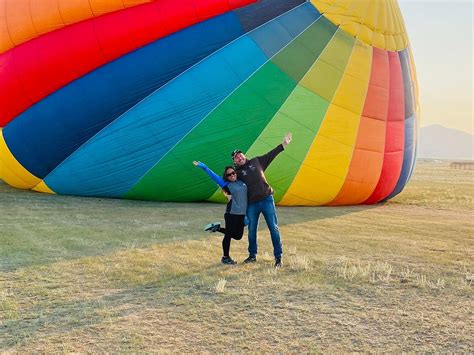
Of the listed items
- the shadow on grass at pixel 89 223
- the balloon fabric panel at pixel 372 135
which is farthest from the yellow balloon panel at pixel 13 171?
the balloon fabric panel at pixel 372 135

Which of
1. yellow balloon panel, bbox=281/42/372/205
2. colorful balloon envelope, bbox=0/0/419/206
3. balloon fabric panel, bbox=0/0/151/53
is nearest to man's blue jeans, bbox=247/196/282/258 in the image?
colorful balloon envelope, bbox=0/0/419/206

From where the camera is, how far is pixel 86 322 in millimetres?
3719

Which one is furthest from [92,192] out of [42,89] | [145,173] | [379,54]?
[379,54]

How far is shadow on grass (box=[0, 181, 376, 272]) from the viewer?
6062 mm

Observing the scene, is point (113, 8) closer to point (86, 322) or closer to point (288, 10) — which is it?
point (288, 10)

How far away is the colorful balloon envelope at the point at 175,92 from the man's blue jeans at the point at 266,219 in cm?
424

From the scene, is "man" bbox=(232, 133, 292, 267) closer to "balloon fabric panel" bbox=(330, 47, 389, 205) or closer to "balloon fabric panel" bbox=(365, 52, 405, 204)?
"balloon fabric panel" bbox=(330, 47, 389, 205)

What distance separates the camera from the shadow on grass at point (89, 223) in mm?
6062

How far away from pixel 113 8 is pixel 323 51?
196 inches

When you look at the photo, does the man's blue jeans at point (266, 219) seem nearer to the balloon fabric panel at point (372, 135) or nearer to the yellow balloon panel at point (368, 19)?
the balloon fabric panel at point (372, 135)

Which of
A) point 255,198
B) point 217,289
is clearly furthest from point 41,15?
point 217,289

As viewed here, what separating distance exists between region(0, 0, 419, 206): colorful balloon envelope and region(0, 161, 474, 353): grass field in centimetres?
190

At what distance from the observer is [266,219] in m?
5.87

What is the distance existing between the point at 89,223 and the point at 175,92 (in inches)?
143
